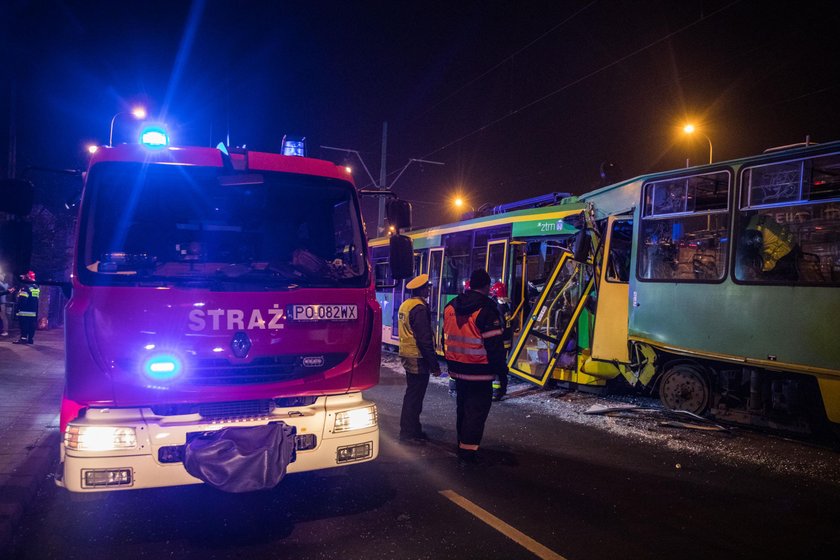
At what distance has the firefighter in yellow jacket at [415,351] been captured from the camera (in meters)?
6.28

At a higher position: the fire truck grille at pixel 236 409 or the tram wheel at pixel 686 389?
the fire truck grille at pixel 236 409

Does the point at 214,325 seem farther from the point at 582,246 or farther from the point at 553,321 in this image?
the point at 553,321

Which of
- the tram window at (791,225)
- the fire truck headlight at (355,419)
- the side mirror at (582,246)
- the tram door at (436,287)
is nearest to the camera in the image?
the fire truck headlight at (355,419)

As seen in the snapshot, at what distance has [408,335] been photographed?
6.45m

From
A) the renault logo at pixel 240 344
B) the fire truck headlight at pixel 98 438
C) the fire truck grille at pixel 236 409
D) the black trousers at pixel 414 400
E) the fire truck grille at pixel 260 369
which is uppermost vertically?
the renault logo at pixel 240 344

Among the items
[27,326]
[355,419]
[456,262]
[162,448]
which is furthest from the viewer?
[27,326]

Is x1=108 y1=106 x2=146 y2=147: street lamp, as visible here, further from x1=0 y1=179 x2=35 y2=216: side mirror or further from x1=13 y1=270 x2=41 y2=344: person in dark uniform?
x1=13 y1=270 x2=41 y2=344: person in dark uniform

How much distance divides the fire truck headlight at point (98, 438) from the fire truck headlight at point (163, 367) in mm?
361

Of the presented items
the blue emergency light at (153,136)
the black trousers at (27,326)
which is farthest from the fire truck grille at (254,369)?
the black trousers at (27,326)

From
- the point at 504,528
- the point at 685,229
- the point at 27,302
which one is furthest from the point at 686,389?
the point at 27,302

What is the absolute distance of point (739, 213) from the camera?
6.95m

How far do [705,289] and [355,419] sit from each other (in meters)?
5.06

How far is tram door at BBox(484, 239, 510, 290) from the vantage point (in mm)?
11000

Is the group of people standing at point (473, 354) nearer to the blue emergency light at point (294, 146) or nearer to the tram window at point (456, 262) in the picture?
the blue emergency light at point (294, 146)
